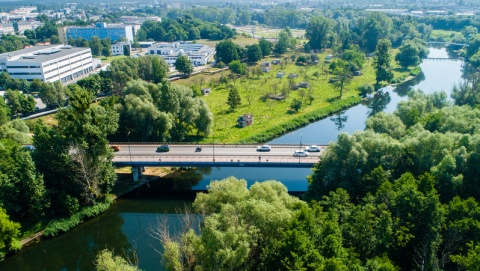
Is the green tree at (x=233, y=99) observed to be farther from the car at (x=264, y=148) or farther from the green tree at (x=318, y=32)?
the green tree at (x=318, y=32)

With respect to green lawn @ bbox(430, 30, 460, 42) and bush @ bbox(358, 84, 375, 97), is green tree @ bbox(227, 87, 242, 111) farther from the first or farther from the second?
green lawn @ bbox(430, 30, 460, 42)

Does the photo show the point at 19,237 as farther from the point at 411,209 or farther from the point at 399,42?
the point at 399,42

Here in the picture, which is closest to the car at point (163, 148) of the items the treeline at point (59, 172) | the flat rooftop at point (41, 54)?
the treeline at point (59, 172)

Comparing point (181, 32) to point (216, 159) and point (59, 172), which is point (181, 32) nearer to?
point (216, 159)

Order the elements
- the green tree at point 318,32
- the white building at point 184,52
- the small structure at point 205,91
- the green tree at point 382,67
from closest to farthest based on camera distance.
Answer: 1. the small structure at point 205,91
2. the green tree at point 382,67
3. the white building at point 184,52
4. the green tree at point 318,32

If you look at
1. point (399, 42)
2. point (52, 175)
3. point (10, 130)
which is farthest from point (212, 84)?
point (399, 42)
